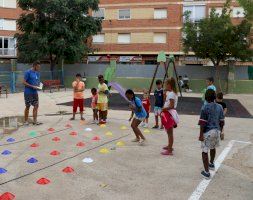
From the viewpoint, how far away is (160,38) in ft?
142

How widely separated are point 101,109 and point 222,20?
16.2m

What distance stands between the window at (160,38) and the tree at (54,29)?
47.6 ft

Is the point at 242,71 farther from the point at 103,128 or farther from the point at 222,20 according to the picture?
the point at 103,128

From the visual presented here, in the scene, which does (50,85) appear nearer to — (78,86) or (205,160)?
(78,86)

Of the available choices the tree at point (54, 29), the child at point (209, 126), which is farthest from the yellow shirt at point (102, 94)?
the tree at point (54, 29)

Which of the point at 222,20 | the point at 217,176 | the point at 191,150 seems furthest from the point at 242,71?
the point at 217,176

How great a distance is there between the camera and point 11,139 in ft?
30.6

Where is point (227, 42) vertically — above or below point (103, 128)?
above

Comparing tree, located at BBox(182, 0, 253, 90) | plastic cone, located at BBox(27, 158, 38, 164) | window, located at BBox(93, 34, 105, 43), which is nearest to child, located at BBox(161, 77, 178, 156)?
plastic cone, located at BBox(27, 158, 38, 164)

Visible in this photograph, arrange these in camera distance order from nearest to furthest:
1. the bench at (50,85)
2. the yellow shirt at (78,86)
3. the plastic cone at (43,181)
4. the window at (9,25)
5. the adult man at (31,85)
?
the plastic cone at (43,181), the adult man at (31,85), the yellow shirt at (78,86), the bench at (50,85), the window at (9,25)

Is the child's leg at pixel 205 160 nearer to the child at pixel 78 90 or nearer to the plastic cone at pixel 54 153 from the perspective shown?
the plastic cone at pixel 54 153

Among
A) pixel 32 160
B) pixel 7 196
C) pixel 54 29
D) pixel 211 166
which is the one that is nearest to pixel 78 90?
pixel 32 160

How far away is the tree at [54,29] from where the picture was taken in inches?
1104

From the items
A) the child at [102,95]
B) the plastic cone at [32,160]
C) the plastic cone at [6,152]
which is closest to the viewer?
the plastic cone at [32,160]
